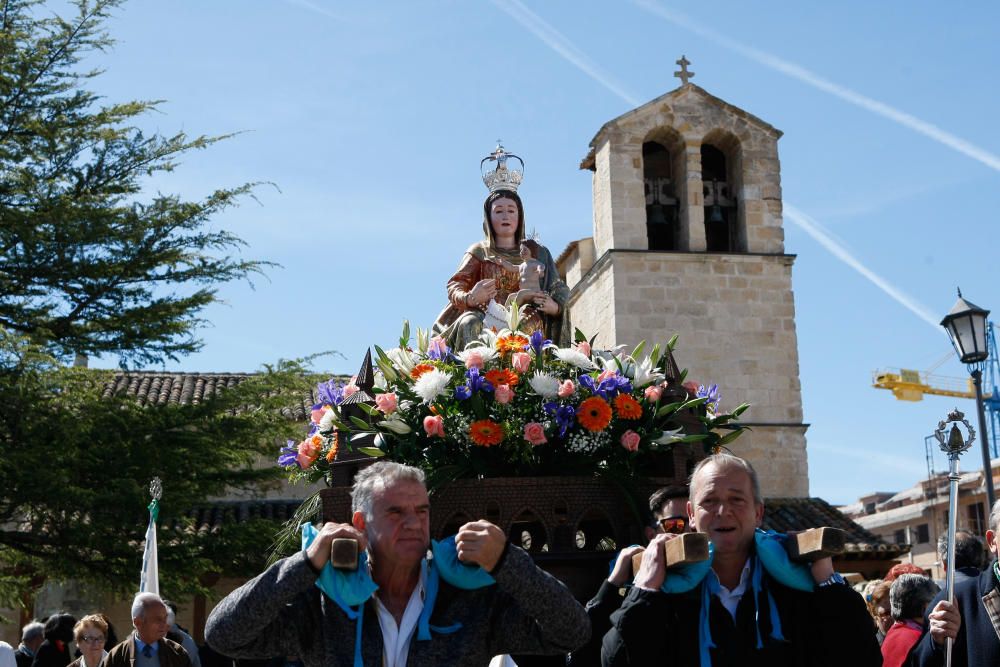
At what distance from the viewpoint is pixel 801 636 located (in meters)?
3.66

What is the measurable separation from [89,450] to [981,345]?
12432mm

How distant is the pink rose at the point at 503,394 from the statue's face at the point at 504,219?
2735 mm

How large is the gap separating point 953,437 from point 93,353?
16.2 metres

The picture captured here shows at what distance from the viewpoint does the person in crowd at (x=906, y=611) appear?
6508 mm

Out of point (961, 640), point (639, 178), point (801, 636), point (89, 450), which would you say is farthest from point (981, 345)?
point (639, 178)

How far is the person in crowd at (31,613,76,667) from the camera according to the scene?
36.1 feet

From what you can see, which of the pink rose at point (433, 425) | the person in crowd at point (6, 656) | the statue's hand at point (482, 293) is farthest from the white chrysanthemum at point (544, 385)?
the person in crowd at point (6, 656)

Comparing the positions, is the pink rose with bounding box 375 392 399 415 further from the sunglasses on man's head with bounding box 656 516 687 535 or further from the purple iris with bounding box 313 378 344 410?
the sunglasses on man's head with bounding box 656 516 687 535

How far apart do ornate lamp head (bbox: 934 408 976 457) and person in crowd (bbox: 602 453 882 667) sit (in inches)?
82.9

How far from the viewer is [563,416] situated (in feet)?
18.5

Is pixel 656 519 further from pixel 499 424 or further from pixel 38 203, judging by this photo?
pixel 38 203

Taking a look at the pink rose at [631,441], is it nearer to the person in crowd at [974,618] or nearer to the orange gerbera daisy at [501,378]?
the orange gerbera daisy at [501,378]

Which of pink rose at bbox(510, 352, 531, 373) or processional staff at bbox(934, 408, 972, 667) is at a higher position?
pink rose at bbox(510, 352, 531, 373)

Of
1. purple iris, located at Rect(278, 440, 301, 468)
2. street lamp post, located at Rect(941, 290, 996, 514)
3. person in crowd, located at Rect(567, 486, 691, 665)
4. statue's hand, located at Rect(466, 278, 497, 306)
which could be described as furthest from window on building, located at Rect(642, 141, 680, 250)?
person in crowd, located at Rect(567, 486, 691, 665)
